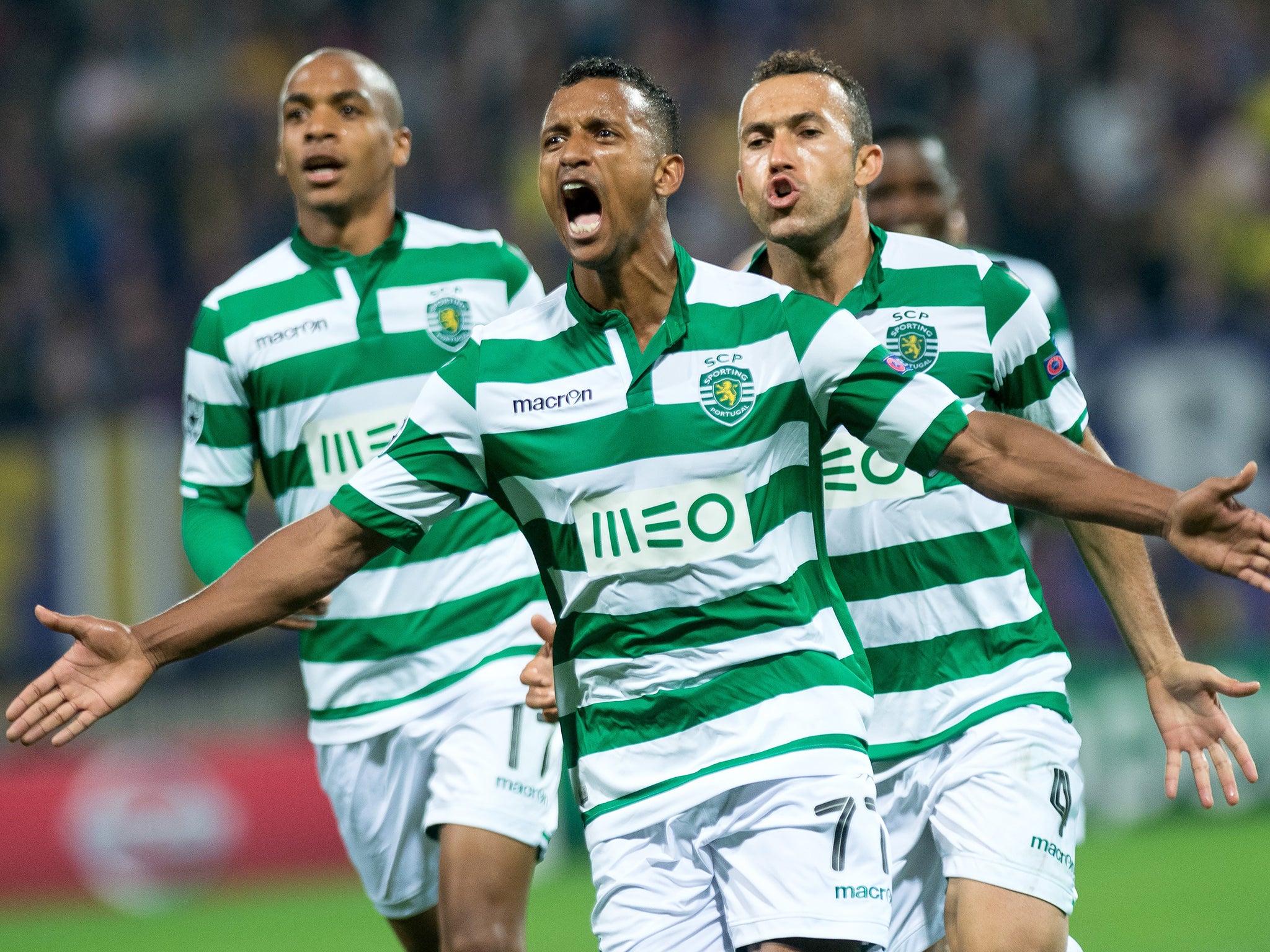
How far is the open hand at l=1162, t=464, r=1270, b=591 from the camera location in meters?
Result: 3.40

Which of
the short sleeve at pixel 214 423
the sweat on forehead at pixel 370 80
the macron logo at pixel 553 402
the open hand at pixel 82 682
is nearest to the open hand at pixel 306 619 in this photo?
the short sleeve at pixel 214 423

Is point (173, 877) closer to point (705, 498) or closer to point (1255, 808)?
point (1255, 808)

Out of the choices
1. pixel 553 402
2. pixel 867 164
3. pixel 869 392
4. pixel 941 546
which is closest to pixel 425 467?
pixel 553 402

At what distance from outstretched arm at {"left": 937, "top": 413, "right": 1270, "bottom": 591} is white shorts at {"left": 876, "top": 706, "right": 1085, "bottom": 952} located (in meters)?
0.99

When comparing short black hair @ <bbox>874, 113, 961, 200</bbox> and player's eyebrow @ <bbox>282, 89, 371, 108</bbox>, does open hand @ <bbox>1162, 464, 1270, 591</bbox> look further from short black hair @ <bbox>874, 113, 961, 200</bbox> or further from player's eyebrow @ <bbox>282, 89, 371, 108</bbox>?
player's eyebrow @ <bbox>282, 89, 371, 108</bbox>

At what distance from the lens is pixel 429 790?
5355 mm

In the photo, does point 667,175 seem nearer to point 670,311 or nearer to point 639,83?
point 639,83

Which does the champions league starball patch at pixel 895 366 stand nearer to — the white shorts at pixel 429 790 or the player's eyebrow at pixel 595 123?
the player's eyebrow at pixel 595 123

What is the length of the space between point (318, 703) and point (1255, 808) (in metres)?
7.96

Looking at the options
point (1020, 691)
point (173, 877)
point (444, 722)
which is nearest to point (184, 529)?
point (444, 722)

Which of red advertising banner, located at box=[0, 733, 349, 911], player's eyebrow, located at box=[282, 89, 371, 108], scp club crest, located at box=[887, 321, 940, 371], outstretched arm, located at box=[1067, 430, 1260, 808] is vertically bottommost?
red advertising banner, located at box=[0, 733, 349, 911]

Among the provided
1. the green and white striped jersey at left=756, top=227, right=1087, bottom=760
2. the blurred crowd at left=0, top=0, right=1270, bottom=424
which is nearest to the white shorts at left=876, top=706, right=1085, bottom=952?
the green and white striped jersey at left=756, top=227, right=1087, bottom=760

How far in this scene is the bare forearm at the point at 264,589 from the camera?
384 centimetres

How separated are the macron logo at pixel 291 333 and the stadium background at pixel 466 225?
4323 mm
